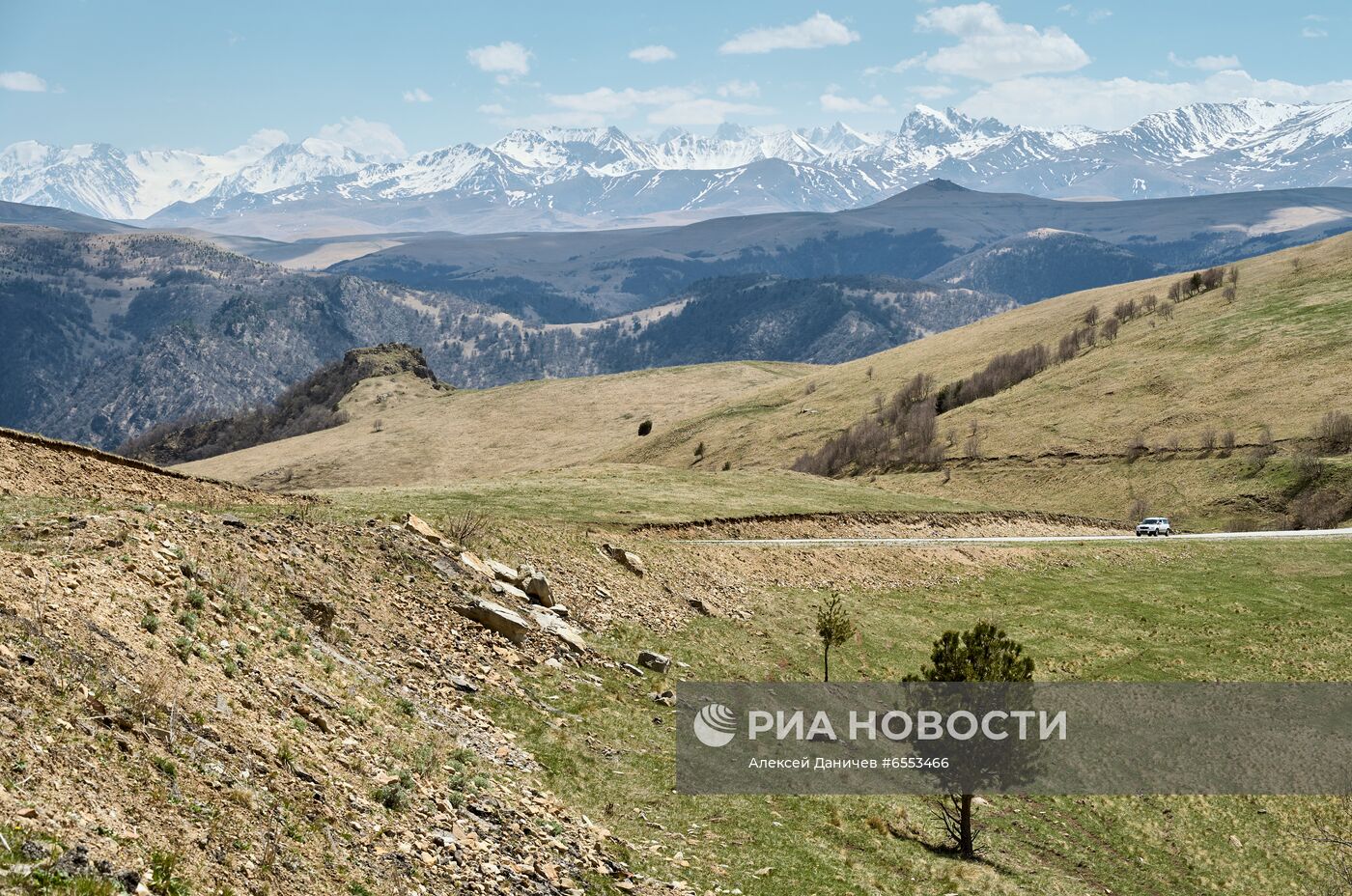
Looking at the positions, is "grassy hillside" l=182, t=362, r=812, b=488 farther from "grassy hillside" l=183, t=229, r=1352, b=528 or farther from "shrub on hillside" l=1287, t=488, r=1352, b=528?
"shrub on hillside" l=1287, t=488, r=1352, b=528

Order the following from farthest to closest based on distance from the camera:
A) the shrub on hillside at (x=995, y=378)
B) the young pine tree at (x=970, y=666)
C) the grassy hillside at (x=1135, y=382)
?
the shrub on hillside at (x=995, y=378) < the grassy hillside at (x=1135, y=382) < the young pine tree at (x=970, y=666)

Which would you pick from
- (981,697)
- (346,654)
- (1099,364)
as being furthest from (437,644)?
(1099,364)

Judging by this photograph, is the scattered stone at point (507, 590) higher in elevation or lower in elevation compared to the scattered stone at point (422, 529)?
lower

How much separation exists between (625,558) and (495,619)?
38.0 ft

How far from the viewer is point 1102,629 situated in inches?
1758

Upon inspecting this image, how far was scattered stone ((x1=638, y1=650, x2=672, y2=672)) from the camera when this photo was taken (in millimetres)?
30719

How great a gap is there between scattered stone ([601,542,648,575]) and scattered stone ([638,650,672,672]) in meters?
8.12

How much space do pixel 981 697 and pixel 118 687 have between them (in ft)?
64.1

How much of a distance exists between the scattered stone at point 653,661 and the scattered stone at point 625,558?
8121 millimetres

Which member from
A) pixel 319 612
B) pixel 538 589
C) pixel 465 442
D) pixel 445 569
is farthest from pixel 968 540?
pixel 465 442

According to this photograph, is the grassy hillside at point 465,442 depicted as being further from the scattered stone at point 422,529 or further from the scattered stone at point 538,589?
the scattered stone at point 538,589

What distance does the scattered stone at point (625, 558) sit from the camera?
38969 millimetres

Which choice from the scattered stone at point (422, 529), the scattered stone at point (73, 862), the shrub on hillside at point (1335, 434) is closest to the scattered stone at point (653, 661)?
the scattered stone at point (422, 529)

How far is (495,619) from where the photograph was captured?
28062 millimetres
